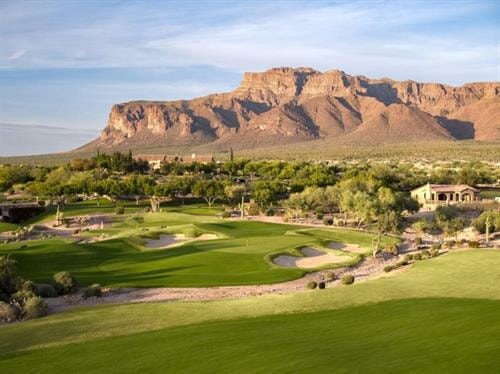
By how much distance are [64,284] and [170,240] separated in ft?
71.7

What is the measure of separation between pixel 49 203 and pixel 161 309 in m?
63.4

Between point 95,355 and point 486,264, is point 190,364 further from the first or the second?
point 486,264

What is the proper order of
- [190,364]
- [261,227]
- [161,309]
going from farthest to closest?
[261,227] < [161,309] < [190,364]

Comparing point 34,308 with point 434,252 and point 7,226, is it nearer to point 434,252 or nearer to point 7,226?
point 434,252

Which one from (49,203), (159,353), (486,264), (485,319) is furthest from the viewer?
(49,203)

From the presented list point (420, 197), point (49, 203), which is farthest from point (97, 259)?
point (420, 197)

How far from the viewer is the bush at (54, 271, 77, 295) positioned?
34625mm

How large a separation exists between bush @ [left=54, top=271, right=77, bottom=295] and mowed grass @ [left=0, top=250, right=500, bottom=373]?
20.0 feet

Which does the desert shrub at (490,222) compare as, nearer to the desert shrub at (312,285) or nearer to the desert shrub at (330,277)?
the desert shrub at (330,277)

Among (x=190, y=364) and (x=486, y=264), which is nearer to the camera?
(x=190, y=364)

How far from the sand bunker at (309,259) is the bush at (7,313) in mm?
20776

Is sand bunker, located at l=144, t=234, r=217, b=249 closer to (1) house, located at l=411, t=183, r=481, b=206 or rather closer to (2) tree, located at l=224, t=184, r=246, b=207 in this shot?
(2) tree, located at l=224, t=184, r=246, b=207

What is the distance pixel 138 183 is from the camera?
9250 centimetres

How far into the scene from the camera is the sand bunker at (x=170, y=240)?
53584mm
